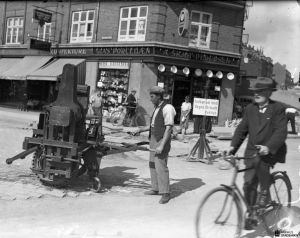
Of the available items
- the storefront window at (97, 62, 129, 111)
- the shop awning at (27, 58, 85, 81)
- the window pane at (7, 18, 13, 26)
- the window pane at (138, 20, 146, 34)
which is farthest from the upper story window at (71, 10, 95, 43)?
the window pane at (7, 18, 13, 26)

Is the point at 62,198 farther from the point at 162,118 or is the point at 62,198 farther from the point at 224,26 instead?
the point at 224,26

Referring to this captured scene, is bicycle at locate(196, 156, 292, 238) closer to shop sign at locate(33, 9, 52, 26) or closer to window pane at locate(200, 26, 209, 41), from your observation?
window pane at locate(200, 26, 209, 41)

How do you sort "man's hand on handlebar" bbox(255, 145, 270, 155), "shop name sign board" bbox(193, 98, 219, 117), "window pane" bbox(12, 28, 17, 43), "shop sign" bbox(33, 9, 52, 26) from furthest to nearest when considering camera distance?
"window pane" bbox(12, 28, 17, 43) < "shop sign" bbox(33, 9, 52, 26) < "shop name sign board" bbox(193, 98, 219, 117) < "man's hand on handlebar" bbox(255, 145, 270, 155)

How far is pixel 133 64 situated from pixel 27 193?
55.1 ft

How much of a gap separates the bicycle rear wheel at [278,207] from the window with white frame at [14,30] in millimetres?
27128

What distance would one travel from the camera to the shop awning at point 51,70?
2589cm

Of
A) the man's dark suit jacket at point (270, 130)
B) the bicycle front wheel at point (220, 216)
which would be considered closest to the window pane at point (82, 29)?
the man's dark suit jacket at point (270, 130)

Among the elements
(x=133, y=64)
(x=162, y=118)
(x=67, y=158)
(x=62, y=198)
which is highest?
(x=133, y=64)

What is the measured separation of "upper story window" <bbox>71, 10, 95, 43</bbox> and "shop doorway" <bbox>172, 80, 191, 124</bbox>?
570 centimetres

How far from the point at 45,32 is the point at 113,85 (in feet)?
23.2

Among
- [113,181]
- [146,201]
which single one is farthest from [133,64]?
[146,201]

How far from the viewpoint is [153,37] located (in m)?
23.1

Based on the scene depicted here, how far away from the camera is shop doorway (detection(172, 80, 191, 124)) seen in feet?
79.6

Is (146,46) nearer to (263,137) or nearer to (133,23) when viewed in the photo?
(133,23)
